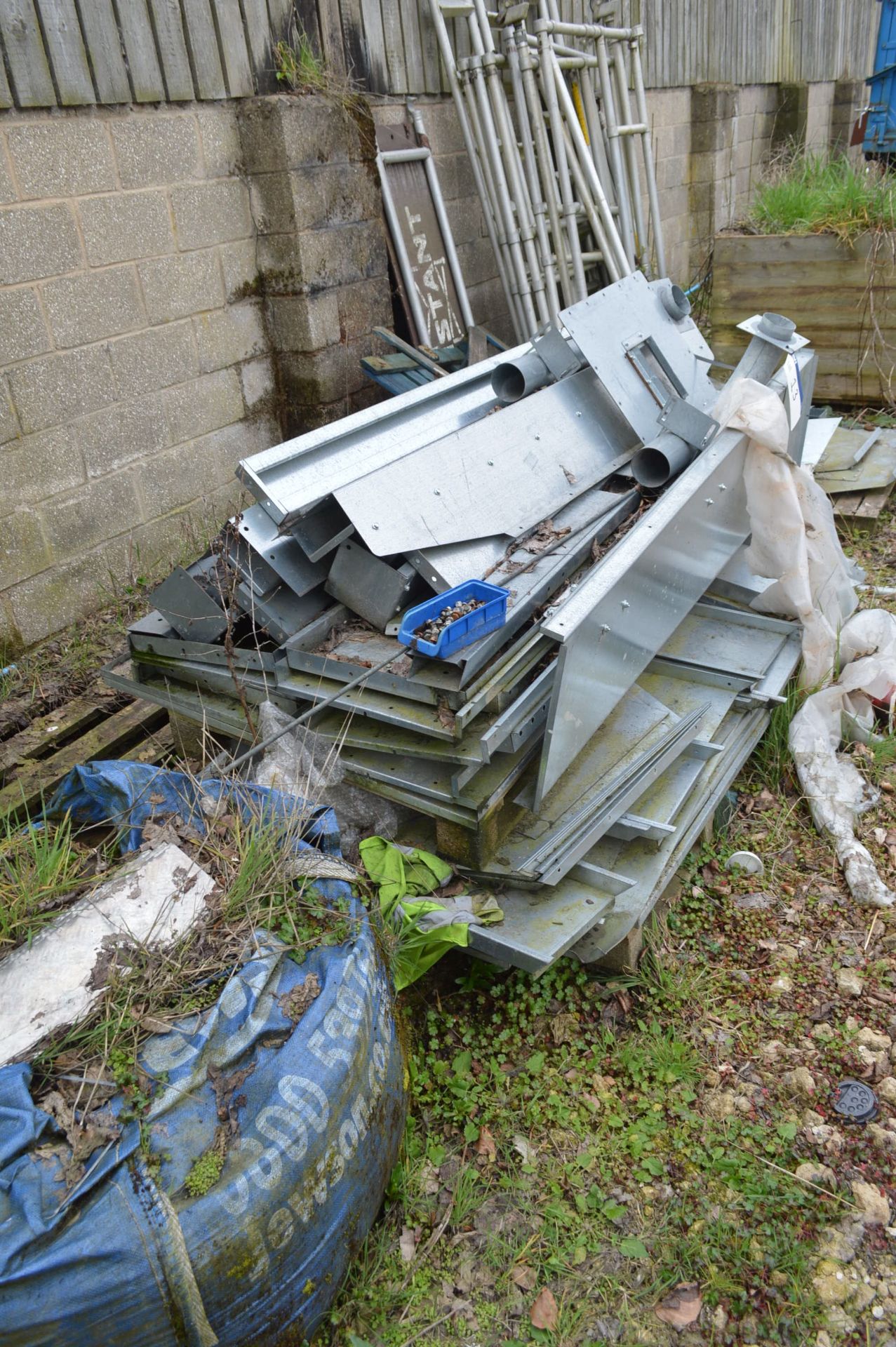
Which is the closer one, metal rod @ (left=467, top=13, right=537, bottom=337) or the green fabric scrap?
the green fabric scrap

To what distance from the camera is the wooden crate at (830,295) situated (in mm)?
5891

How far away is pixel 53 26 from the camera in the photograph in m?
3.31

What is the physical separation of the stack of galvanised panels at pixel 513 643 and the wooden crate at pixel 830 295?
3.19m

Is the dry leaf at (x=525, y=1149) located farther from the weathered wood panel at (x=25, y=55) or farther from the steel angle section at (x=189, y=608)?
the weathered wood panel at (x=25, y=55)

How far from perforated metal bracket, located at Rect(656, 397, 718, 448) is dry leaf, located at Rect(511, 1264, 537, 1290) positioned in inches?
99.6

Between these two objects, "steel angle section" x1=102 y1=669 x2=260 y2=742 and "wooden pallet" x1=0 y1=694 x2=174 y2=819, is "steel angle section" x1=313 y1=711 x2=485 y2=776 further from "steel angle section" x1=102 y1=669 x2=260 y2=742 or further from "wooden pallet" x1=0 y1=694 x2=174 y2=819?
"wooden pallet" x1=0 y1=694 x2=174 y2=819

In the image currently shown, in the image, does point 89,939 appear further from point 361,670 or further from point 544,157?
point 544,157

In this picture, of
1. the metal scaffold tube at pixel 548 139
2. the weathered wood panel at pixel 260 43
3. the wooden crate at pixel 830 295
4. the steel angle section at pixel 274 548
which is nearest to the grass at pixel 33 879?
the steel angle section at pixel 274 548

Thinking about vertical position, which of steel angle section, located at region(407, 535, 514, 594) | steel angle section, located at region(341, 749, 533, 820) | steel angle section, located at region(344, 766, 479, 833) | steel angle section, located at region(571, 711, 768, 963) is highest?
steel angle section, located at region(407, 535, 514, 594)

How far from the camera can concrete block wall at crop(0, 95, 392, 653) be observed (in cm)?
345

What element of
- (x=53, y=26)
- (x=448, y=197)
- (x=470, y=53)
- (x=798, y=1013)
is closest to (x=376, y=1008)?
(x=798, y=1013)

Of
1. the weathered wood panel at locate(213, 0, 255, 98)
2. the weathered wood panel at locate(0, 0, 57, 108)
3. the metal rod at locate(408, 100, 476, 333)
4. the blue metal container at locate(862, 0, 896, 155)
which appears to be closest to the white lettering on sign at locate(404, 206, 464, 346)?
the metal rod at locate(408, 100, 476, 333)

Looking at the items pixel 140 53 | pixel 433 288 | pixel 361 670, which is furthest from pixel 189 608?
pixel 433 288

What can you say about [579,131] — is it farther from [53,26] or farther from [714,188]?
[714,188]
